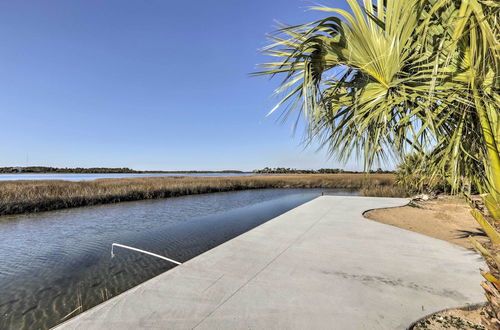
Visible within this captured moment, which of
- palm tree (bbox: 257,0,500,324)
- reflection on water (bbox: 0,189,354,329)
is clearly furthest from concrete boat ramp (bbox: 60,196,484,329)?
reflection on water (bbox: 0,189,354,329)

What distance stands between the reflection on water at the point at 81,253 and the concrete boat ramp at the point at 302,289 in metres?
1.49

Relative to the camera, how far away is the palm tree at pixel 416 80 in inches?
60.7

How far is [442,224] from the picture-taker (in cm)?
627

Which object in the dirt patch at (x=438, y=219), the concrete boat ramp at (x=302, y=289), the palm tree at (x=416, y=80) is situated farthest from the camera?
the dirt patch at (x=438, y=219)

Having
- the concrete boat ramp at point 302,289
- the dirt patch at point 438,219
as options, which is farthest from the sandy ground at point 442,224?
the concrete boat ramp at point 302,289

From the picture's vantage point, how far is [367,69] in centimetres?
220

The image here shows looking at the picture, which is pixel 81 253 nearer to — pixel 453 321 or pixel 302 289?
pixel 302 289

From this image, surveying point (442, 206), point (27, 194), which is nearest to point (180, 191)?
point (27, 194)

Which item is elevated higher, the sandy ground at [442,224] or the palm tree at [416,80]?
the palm tree at [416,80]

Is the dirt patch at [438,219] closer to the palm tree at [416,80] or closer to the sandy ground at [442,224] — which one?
the sandy ground at [442,224]

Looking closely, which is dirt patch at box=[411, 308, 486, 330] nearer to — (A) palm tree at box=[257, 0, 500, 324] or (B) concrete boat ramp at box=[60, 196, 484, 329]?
(B) concrete boat ramp at box=[60, 196, 484, 329]

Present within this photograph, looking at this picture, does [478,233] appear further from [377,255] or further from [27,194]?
[27,194]

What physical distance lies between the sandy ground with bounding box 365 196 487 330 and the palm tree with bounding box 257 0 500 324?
0.69 m

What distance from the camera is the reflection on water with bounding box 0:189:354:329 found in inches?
134
